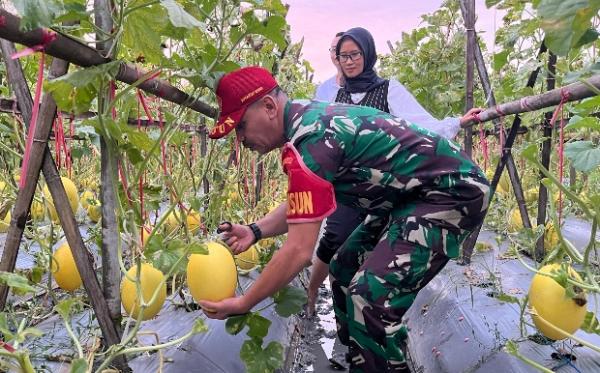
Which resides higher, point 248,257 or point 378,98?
point 378,98

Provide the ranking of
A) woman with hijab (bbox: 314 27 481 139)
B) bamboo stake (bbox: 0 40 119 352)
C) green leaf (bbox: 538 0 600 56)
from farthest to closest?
woman with hijab (bbox: 314 27 481 139)
bamboo stake (bbox: 0 40 119 352)
green leaf (bbox: 538 0 600 56)

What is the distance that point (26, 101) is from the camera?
126cm

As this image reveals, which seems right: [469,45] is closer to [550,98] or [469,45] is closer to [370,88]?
[370,88]

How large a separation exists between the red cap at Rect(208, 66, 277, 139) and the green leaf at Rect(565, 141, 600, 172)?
885 mm

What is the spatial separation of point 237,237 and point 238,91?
57 cm

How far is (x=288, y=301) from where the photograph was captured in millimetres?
1862

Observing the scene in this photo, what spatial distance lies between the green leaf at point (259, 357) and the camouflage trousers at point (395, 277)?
0.85 ft

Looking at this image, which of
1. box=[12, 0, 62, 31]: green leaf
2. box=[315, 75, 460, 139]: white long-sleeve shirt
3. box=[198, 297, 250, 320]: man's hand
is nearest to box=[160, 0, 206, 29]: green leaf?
box=[12, 0, 62, 31]: green leaf

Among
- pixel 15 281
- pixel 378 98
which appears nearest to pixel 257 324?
pixel 15 281

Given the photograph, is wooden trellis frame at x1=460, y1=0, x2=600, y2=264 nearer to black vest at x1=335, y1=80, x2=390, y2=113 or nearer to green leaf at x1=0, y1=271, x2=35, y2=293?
black vest at x1=335, y1=80, x2=390, y2=113

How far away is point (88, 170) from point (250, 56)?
2038 millimetres

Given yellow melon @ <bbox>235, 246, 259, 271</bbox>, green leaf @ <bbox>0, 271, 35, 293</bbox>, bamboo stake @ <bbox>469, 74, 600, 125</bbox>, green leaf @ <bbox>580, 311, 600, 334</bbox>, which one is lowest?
yellow melon @ <bbox>235, 246, 259, 271</bbox>

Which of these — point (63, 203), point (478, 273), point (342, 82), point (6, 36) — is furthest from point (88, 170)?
point (6, 36)

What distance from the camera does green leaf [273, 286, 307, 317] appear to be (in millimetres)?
1854
